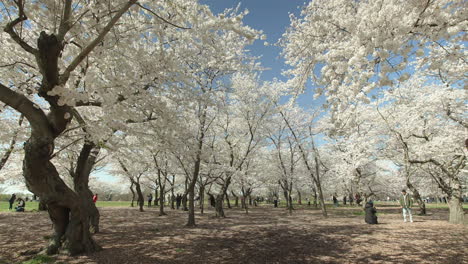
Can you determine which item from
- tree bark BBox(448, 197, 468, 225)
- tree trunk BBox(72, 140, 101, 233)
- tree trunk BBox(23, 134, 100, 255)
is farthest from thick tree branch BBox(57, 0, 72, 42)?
tree bark BBox(448, 197, 468, 225)

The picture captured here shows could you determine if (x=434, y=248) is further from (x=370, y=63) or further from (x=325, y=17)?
(x=325, y=17)

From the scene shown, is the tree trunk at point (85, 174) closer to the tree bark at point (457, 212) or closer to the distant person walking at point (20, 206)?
the tree bark at point (457, 212)

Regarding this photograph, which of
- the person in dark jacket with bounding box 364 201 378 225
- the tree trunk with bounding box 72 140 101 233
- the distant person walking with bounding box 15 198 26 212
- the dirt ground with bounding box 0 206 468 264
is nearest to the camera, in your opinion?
the dirt ground with bounding box 0 206 468 264

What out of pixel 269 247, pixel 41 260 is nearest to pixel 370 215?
pixel 269 247

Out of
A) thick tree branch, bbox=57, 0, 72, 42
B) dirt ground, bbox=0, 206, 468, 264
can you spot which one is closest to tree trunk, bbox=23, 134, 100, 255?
dirt ground, bbox=0, 206, 468, 264

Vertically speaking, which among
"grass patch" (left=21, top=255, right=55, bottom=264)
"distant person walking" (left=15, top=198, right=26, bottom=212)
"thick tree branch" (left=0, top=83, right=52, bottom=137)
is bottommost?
"grass patch" (left=21, top=255, right=55, bottom=264)

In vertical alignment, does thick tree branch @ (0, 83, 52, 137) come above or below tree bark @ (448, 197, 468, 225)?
above

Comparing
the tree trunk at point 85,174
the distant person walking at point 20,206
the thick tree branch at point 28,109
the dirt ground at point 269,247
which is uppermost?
the thick tree branch at point 28,109

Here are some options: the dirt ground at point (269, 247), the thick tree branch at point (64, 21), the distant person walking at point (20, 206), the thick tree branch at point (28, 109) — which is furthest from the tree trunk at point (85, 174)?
the distant person walking at point (20, 206)

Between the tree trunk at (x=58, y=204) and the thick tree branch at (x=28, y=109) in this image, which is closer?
the thick tree branch at (x=28, y=109)

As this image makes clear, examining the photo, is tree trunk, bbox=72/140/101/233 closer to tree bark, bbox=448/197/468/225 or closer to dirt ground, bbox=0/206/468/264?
dirt ground, bbox=0/206/468/264

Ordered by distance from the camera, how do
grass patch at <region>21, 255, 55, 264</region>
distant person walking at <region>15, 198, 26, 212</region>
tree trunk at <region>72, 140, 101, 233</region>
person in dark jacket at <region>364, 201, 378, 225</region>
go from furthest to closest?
distant person walking at <region>15, 198, 26, 212</region> < person in dark jacket at <region>364, 201, 378, 225</region> < tree trunk at <region>72, 140, 101, 233</region> < grass patch at <region>21, 255, 55, 264</region>

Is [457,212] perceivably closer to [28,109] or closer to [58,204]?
[58,204]

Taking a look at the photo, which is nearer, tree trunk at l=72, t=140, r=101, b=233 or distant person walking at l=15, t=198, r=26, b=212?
tree trunk at l=72, t=140, r=101, b=233
